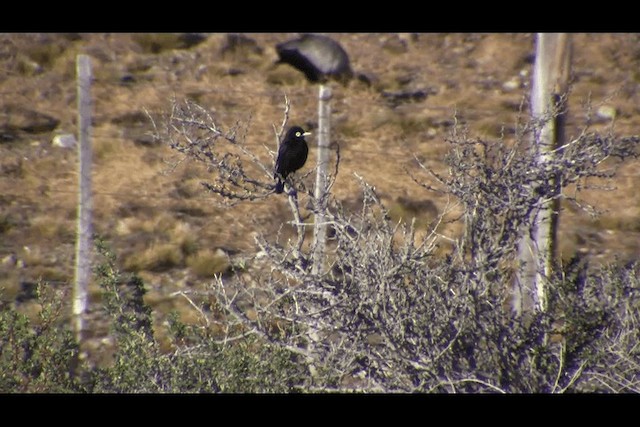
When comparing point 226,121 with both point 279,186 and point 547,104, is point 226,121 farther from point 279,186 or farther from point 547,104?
point 547,104

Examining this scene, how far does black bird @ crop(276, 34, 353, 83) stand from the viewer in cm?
1154

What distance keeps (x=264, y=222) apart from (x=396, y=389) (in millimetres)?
4842

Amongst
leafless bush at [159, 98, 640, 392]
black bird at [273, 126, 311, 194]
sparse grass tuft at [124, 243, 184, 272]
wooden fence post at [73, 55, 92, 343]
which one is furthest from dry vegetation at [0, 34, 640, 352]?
leafless bush at [159, 98, 640, 392]

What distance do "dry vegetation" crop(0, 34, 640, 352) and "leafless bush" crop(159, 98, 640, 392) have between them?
2.10 m

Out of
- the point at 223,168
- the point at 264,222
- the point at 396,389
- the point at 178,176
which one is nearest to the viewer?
the point at 396,389

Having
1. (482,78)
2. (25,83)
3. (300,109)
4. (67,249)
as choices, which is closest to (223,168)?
(67,249)

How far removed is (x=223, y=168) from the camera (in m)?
4.03

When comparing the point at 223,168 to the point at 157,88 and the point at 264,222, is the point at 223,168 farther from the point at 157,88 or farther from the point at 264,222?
the point at 157,88

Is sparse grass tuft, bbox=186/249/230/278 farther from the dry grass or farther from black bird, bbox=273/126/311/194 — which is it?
black bird, bbox=273/126/311/194

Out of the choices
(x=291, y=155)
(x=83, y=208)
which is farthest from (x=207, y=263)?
(x=291, y=155)

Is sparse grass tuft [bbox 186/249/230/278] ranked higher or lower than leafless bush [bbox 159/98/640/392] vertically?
lower

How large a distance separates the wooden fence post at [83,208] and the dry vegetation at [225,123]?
587 mm

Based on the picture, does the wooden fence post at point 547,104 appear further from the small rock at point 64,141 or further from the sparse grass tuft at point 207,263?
the small rock at point 64,141

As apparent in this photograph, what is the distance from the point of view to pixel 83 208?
5613 millimetres
